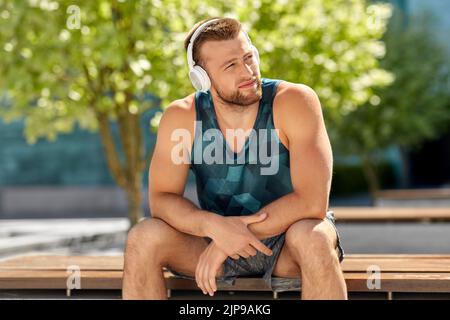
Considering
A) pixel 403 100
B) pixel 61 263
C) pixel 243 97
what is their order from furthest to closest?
pixel 403 100
pixel 61 263
pixel 243 97

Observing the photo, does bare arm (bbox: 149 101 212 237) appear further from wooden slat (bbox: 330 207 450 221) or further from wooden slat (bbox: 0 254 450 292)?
wooden slat (bbox: 330 207 450 221)

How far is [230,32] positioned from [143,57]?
5.73 metres

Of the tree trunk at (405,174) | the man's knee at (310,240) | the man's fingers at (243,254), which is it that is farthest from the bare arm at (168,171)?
the tree trunk at (405,174)

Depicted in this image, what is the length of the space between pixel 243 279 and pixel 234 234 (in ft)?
1.34

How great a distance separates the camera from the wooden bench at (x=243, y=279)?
12.1 ft

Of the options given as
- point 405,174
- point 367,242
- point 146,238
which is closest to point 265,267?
point 146,238

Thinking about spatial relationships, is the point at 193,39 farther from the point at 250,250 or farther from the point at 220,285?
the point at 220,285

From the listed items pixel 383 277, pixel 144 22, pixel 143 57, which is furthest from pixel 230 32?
pixel 144 22

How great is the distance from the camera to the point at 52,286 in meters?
4.02

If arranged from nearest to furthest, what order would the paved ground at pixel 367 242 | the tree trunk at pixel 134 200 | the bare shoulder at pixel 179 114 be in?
the bare shoulder at pixel 179 114
the paved ground at pixel 367 242
the tree trunk at pixel 134 200

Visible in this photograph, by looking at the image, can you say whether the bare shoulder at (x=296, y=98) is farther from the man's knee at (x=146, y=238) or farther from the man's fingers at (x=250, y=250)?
the man's knee at (x=146, y=238)

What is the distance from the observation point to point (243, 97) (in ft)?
11.5

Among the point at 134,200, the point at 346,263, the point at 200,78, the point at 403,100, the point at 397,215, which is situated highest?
the point at 403,100

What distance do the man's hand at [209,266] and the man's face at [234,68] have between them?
68 cm
